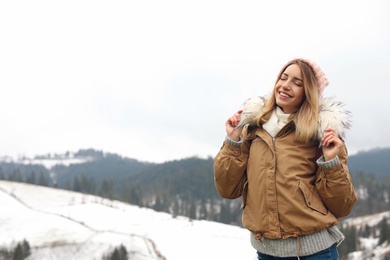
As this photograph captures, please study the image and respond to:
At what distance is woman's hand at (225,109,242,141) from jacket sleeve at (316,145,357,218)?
2.05ft

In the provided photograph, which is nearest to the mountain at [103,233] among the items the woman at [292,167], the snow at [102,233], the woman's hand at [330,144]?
the snow at [102,233]

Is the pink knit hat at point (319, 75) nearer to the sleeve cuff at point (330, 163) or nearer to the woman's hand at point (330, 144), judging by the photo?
the woman's hand at point (330, 144)

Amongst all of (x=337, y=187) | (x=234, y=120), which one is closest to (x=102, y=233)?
(x=234, y=120)

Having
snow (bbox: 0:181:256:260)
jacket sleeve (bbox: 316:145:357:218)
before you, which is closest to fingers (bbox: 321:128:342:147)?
jacket sleeve (bbox: 316:145:357:218)

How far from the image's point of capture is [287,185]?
9.11 feet

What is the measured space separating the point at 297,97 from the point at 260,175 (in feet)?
2.06

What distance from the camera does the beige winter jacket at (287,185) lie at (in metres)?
2.72

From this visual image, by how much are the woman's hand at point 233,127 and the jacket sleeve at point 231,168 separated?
0.22 feet

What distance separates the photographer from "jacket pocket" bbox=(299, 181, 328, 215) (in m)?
2.73

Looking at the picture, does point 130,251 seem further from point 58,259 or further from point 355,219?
point 355,219

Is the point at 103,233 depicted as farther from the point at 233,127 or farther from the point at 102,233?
the point at 233,127

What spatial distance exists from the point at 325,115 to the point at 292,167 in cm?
43

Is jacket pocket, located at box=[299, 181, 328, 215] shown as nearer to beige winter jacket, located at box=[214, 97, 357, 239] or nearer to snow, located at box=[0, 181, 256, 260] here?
beige winter jacket, located at box=[214, 97, 357, 239]

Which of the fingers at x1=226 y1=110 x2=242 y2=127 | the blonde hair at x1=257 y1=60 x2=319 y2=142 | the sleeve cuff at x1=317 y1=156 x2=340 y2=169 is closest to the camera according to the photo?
the sleeve cuff at x1=317 y1=156 x2=340 y2=169
